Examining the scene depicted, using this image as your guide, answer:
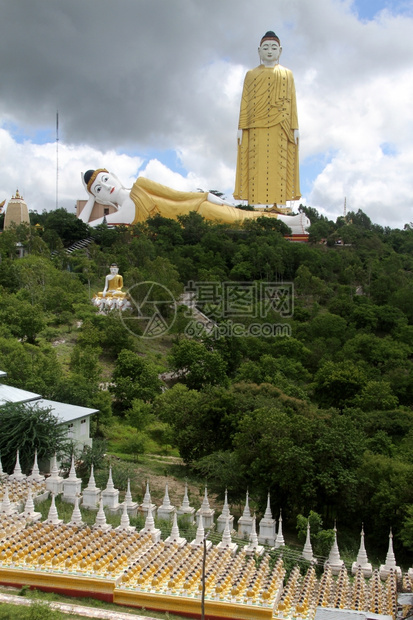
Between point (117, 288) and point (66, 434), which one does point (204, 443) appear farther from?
point (117, 288)

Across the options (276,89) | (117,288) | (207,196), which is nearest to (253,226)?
(207,196)

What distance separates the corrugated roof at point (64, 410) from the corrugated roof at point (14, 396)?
243 millimetres

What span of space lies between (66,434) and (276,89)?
125 feet

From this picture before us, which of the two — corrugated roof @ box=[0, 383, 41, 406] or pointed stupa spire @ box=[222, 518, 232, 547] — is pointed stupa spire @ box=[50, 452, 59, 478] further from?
pointed stupa spire @ box=[222, 518, 232, 547]

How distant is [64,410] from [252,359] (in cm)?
A: 1294

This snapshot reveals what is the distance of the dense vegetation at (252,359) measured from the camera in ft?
48.4

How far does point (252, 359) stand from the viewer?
2878 cm

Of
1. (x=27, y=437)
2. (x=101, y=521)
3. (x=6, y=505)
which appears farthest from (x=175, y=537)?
(x=27, y=437)

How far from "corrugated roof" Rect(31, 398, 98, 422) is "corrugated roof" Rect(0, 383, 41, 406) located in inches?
9.5

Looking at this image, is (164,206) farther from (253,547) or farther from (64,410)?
(253,547)

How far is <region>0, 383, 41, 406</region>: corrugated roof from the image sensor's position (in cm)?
1658

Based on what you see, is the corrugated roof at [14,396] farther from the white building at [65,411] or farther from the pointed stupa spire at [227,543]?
the pointed stupa spire at [227,543]

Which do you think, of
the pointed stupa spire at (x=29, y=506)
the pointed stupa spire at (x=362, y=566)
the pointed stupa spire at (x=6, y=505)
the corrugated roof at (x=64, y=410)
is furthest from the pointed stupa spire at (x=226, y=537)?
the corrugated roof at (x=64, y=410)

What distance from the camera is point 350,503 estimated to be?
14141mm
